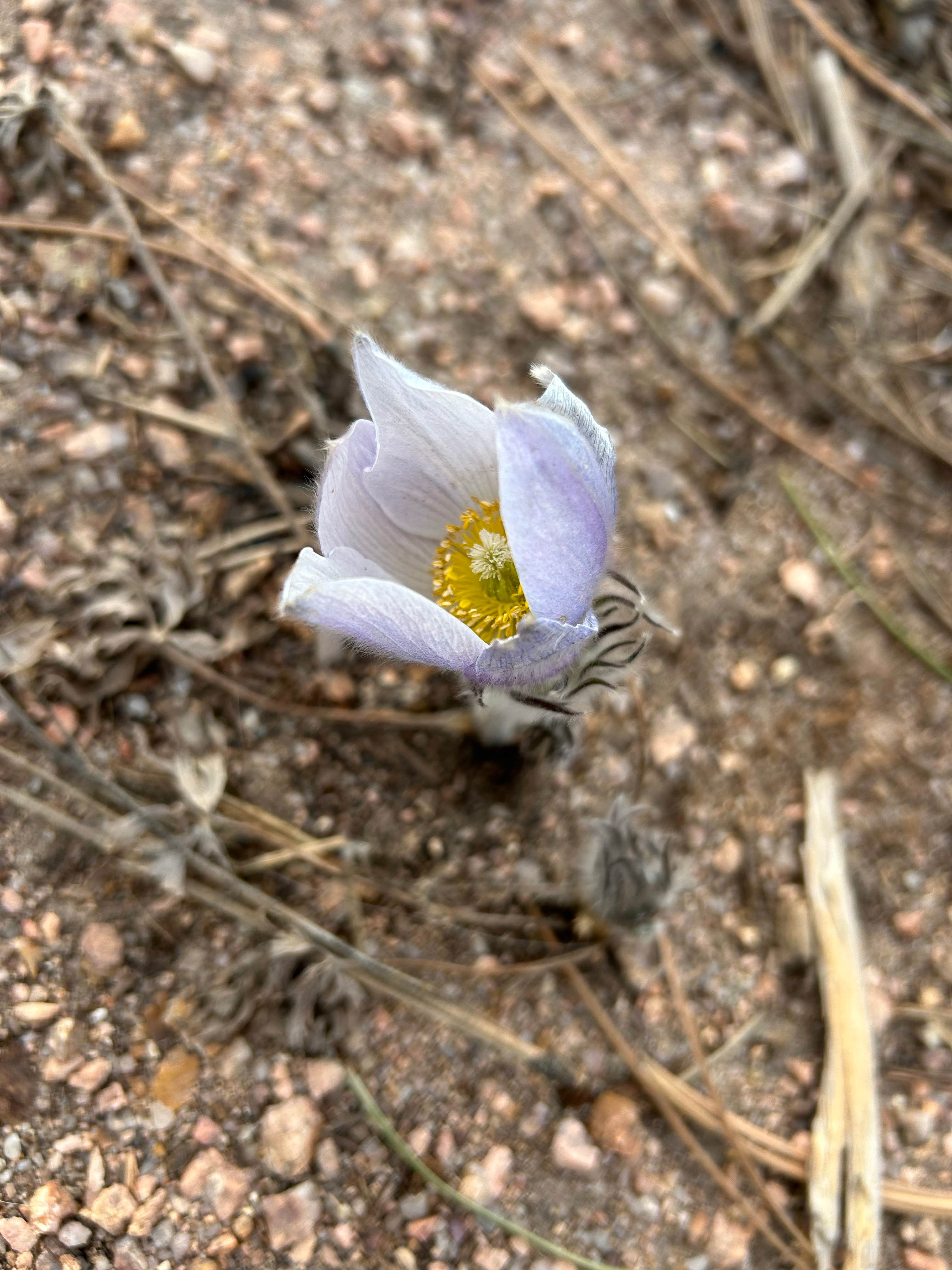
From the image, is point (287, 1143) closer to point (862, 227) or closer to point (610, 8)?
point (862, 227)

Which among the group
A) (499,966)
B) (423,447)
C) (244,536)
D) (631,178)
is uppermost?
(631,178)

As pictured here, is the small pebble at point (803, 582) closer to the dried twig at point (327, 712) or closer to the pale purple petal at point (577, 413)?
the dried twig at point (327, 712)

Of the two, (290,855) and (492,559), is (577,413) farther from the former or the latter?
(290,855)

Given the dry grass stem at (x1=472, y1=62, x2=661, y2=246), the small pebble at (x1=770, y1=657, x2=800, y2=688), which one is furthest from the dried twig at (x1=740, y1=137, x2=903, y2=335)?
the small pebble at (x1=770, y1=657, x2=800, y2=688)

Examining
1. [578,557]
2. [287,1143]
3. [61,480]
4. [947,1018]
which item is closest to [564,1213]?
[287,1143]

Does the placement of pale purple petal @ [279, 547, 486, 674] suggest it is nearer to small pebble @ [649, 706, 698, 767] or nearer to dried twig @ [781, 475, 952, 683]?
small pebble @ [649, 706, 698, 767]

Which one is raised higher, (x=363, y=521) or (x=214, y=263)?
(x=214, y=263)

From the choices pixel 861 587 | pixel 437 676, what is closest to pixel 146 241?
pixel 437 676

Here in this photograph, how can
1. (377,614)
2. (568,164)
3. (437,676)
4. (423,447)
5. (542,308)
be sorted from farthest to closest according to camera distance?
(568,164)
(542,308)
(437,676)
(423,447)
(377,614)
